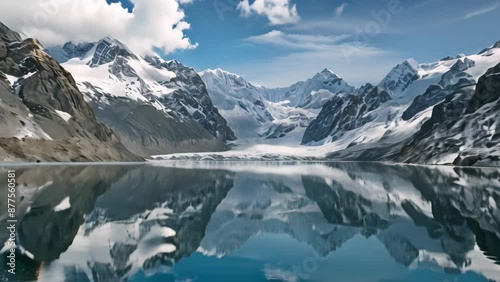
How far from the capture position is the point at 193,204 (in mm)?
60938

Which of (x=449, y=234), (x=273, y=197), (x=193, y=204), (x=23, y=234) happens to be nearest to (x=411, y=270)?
(x=449, y=234)

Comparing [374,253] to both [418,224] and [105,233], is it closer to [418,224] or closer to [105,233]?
[418,224]

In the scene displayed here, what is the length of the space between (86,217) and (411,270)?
3156cm

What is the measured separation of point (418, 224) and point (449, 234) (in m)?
6.02

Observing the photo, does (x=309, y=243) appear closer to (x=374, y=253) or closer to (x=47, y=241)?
(x=374, y=253)

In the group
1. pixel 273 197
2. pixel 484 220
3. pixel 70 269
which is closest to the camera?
pixel 70 269

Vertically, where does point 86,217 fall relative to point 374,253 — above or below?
above

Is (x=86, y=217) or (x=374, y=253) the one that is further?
(x=86, y=217)

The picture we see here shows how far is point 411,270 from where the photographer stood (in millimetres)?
27406

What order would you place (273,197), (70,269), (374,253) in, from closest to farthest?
(70,269) < (374,253) < (273,197)

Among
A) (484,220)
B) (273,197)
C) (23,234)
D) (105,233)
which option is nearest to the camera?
(23,234)

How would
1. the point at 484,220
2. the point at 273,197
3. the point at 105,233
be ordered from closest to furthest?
the point at 105,233 < the point at 484,220 < the point at 273,197

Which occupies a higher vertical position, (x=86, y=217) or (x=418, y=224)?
(x=86, y=217)

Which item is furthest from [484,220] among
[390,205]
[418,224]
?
[390,205]
